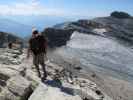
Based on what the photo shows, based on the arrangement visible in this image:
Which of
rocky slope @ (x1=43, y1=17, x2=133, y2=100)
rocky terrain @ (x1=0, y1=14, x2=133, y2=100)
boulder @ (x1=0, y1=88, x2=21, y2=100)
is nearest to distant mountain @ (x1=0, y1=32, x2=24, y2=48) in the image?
rocky terrain @ (x1=0, y1=14, x2=133, y2=100)

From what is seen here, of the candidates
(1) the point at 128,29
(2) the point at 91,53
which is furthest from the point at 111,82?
(1) the point at 128,29

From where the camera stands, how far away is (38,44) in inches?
611

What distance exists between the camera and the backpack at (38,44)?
1548 cm

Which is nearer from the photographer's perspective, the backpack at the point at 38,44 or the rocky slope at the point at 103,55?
the backpack at the point at 38,44

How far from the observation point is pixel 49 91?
47.6 feet

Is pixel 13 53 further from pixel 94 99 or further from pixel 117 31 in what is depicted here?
pixel 117 31

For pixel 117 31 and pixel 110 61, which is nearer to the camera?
pixel 110 61

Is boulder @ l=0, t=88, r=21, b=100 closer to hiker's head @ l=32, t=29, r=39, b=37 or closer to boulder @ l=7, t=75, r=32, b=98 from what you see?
boulder @ l=7, t=75, r=32, b=98

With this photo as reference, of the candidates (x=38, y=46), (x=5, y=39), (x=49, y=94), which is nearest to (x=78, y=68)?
(x=38, y=46)

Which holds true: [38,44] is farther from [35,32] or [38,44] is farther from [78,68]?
[78,68]

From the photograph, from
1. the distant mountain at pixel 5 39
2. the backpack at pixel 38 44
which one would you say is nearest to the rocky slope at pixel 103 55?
the distant mountain at pixel 5 39

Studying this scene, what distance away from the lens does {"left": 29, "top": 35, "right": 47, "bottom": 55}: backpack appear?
15477 mm

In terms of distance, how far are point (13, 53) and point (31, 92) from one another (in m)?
14.4

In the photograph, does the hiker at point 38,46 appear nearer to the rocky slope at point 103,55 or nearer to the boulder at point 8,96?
the boulder at point 8,96
